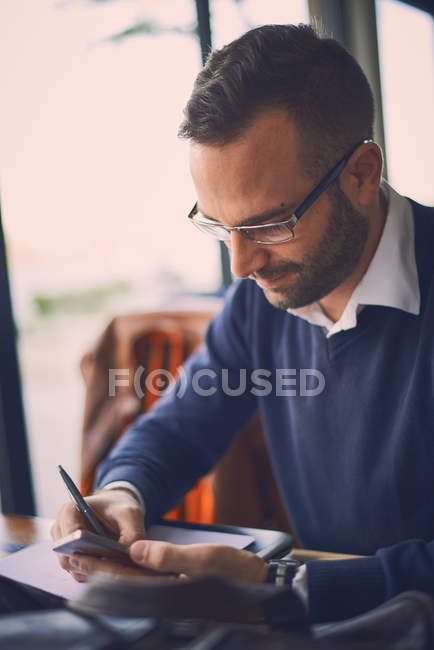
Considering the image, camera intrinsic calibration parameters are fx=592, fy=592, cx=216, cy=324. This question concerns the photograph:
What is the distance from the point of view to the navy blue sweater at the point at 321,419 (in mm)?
1066

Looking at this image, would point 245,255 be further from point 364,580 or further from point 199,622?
point 199,622

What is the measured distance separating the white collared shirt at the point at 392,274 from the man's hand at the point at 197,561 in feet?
1.69

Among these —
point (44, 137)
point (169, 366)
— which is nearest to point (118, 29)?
point (44, 137)

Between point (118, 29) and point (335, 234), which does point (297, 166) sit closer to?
point (335, 234)

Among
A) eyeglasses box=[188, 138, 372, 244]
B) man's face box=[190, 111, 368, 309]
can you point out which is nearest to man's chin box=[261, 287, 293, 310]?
man's face box=[190, 111, 368, 309]

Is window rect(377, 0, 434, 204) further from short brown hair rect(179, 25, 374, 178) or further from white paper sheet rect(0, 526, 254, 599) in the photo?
white paper sheet rect(0, 526, 254, 599)

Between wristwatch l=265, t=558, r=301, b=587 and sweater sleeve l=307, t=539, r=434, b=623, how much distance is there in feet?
0.10

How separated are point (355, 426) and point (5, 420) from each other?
1.14 meters

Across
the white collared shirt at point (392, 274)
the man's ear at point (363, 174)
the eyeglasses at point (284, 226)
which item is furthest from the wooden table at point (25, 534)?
the man's ear at point (363, 174)

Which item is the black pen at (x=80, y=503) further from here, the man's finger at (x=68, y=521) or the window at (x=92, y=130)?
the window at (x=92, y=130)

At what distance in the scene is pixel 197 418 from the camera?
1.34 m

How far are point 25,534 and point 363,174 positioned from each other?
36.0 inches

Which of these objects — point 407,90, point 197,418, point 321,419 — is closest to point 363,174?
point 321,419

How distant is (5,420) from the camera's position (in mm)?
1809
